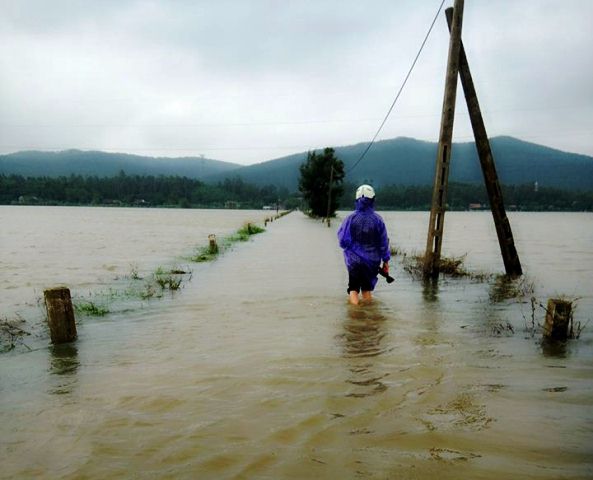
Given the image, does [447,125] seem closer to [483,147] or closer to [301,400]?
[483,147]

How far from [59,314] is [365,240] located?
492cm

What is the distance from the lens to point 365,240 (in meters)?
7.84

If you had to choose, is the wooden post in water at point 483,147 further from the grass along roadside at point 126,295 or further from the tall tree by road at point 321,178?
the tall tree by road at point 321,178

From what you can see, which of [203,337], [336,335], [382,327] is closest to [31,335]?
[203,337]

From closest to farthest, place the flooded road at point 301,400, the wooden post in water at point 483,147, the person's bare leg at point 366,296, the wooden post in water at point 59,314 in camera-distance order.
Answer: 1. the flooded road at point 301,400
2. the wooden post in water at point 59,314
3. the person's bare leg at point 366,296
4. the wooden post in water at point 483,147

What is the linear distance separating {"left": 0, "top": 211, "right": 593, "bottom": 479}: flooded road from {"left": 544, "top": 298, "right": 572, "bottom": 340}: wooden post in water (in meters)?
0.23

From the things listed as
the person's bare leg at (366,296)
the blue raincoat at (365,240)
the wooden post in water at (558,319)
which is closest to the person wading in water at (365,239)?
the blue raincoat at (365,240)

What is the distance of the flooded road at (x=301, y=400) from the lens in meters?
3.00

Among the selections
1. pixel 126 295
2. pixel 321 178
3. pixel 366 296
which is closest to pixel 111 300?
pixel 126 295

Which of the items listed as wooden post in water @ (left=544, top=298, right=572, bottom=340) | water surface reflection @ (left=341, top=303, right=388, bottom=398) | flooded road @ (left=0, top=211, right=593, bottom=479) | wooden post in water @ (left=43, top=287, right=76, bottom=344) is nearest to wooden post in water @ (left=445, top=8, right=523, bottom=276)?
flooded road @ (left=0, top=211, right=593, bottom=479)

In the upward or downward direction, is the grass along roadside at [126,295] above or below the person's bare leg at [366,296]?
below

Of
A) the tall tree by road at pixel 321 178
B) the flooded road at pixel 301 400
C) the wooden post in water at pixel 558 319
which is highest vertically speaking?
the tall tree by road at pixel 321 178

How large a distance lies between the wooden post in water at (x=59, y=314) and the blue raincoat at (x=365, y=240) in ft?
14.6

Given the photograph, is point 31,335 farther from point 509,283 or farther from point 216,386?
point 509,283
